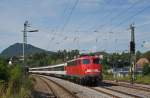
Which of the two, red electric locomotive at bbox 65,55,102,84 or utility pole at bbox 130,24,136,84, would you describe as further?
utility pole at bbox 130,24,136,84

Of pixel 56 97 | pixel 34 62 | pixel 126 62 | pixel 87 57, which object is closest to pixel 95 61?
pixel 87 57

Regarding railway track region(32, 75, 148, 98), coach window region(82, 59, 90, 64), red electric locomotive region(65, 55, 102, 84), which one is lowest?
railway track region(32, 75, 148, 98)

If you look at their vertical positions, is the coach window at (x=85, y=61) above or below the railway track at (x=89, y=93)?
above

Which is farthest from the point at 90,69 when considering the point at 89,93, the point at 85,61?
the point at 89,93

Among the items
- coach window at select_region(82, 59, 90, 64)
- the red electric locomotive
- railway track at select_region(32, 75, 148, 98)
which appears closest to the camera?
railway track at select_region(32, 75, 148, 98)

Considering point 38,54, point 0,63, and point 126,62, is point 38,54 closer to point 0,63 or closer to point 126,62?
point 126,62

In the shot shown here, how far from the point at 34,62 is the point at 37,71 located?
26.1 m

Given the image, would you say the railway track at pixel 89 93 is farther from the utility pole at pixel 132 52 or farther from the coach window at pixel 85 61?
the utility pole at pixel 132 52

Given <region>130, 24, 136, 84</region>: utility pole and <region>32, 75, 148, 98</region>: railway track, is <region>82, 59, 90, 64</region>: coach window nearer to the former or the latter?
<region>32, 75, 148, 98</region>: railway track

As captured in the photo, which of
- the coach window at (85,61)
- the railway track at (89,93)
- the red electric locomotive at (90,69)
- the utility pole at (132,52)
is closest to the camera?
the railway track at (89,93)

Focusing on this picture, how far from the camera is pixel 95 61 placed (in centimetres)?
4228

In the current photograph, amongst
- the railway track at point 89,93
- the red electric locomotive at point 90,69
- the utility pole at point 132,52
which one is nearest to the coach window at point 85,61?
the red electric locomotive at point 90,69

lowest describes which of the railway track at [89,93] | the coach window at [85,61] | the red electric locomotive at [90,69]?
the railway track at [89,93]

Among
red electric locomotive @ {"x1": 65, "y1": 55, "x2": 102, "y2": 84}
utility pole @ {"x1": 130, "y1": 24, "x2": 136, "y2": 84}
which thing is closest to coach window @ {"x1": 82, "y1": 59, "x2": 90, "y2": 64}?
red electric locomotive @ {"x1": 65, "y1": 55, "x2": 102, "y2": 84}
